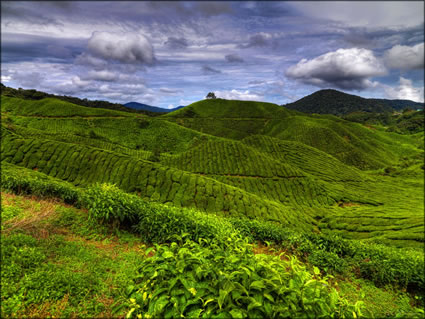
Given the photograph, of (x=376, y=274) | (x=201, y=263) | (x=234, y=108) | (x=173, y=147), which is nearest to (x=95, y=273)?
(x=201, y=263)

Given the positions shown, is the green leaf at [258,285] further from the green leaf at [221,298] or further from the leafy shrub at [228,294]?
the green leaf at [221,298]

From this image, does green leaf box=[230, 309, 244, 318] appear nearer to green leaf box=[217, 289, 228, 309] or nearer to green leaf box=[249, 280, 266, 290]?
green leaf box=[217, 289, 228, 309]

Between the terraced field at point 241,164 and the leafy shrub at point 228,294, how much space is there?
79.7 feet

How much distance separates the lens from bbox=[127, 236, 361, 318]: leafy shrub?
3082mm

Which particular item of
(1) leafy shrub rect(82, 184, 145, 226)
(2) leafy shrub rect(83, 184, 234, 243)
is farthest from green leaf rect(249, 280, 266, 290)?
(1) leafy shrub rect(82, 184, 145, 226)

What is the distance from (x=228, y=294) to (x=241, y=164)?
5813cm

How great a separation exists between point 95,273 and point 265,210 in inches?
1122

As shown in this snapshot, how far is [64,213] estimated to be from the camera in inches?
448

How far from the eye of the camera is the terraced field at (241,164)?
3344cm

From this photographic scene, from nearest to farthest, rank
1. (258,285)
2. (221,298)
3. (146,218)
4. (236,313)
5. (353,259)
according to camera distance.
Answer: (236,313) < (221,298) < (258,285) < (146,218) < (353,259)

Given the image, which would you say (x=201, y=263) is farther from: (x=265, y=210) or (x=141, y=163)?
(x=141, y=163)

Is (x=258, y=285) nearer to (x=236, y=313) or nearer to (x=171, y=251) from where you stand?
(x=236, y=313)

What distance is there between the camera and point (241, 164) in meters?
60.9

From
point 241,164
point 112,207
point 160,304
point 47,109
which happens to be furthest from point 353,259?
point 47,109
